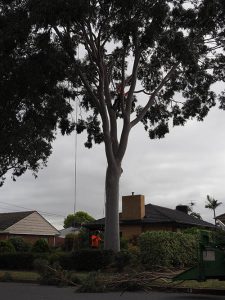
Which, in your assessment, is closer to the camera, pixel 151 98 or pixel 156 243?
pixel 156 243

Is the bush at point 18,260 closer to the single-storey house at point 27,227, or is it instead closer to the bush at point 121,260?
the bush at point 121,260

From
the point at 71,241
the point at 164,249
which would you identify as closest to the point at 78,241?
the point at 71,241

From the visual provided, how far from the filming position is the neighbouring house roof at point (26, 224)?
65.0 metres

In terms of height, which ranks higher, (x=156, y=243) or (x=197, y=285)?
(x=156, y=243)

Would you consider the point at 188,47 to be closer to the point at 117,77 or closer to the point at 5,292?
the point at 117,77

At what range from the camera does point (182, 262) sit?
22.9 m

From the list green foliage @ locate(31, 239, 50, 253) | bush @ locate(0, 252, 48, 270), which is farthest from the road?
green foliage @ locate(31, 239, 50, 253)

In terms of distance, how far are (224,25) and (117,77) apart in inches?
242

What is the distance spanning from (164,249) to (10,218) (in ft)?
161

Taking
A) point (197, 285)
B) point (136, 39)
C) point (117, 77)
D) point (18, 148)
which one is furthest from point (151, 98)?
point (197, 285)

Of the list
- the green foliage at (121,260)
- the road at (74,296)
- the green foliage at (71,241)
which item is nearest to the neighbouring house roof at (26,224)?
the green foliage at (71,241)

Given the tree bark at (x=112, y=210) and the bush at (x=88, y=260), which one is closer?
the bush at (x=88, y=260)

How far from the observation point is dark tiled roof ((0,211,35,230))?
2564 inches

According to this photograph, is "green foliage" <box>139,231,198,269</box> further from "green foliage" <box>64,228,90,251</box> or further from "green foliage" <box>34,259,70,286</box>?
"green foliage" <box>64,228,90,251</box>
